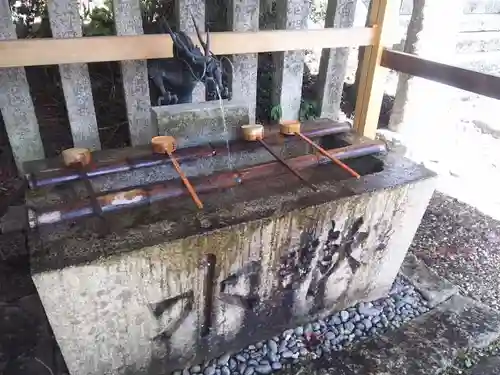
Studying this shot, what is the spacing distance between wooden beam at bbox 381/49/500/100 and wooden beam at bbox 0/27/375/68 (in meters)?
0.37

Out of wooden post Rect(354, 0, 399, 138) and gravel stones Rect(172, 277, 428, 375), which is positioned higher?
wooden post Rect(354, 0, 399, 138)

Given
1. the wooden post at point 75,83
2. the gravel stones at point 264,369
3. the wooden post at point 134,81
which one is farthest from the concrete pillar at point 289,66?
the gravel stones at point 264,369

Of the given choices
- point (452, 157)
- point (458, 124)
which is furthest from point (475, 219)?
point (458, 124)

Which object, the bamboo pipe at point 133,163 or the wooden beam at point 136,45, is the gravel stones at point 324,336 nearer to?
the bamboo pipe at point 133,163

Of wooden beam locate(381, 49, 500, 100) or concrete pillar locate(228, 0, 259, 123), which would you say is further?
concrete pillar locate(228, 0, 259, 123)

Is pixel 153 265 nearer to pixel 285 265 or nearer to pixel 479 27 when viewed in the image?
pixel 285 265

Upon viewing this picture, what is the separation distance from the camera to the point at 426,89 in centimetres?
477

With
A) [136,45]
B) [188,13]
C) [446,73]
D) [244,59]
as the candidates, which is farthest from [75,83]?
[446,73]

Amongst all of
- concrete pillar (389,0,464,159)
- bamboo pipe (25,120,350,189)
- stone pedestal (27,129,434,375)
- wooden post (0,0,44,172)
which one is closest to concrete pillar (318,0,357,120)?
concrete pillar (389,0,464,159)

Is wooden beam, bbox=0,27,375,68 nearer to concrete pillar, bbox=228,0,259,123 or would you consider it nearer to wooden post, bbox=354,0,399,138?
wooden post, bbox=354,0,399,138

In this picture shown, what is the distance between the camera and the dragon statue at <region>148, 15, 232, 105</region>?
2.14m

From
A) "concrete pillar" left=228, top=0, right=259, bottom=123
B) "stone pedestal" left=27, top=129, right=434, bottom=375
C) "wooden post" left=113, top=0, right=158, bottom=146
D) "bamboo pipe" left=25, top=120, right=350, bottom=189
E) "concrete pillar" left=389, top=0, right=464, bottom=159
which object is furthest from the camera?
"concrete pillar" left=389, top=0, right=464, bottom=159

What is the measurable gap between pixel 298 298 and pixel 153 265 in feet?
3.30

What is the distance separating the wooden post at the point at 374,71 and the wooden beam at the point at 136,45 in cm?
20
